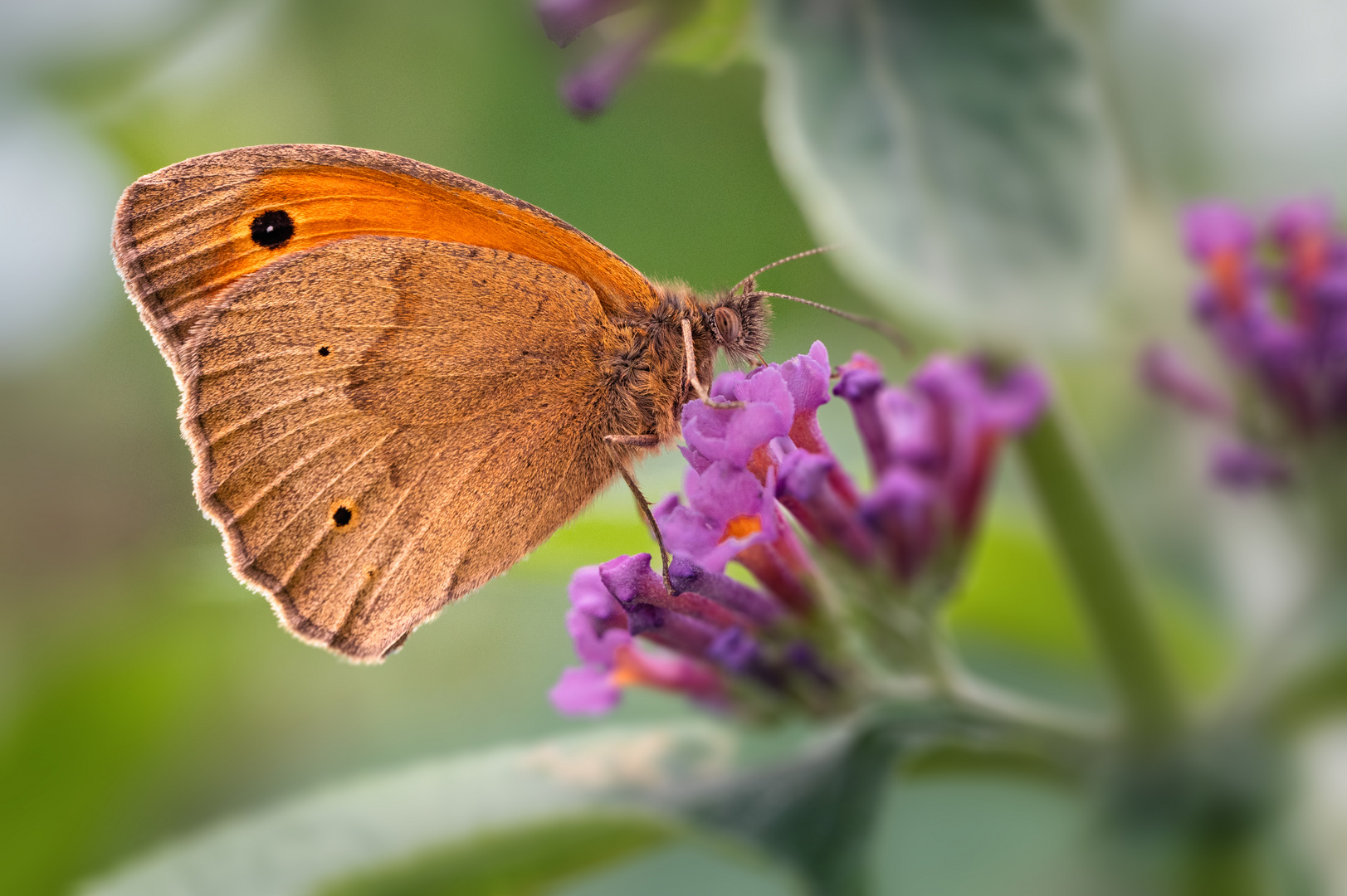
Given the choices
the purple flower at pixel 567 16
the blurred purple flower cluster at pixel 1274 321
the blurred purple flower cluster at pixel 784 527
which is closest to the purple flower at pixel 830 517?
the blurred purple flower cluster at pixel 784 527

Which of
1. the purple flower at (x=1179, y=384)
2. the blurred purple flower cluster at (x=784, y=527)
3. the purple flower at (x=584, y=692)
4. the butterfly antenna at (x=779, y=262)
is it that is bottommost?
the purple flower at (x=584, y=692)

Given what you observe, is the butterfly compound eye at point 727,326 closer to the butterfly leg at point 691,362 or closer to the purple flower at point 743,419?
the butterfly leg at point 691,362

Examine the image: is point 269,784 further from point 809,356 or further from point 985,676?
A: point 809,356

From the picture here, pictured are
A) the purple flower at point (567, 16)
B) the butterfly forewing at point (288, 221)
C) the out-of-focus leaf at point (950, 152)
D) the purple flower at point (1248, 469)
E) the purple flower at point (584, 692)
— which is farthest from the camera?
the purple flower at point (1248, 469)

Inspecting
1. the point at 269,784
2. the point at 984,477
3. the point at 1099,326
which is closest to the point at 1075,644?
the point at 984,477

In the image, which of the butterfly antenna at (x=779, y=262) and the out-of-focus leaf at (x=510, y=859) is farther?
the butterfly antenna at (x=779, y=262)

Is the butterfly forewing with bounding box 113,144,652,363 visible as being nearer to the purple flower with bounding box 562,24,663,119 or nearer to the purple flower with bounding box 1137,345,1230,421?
the purple flower with bounding box 562,24,663,119

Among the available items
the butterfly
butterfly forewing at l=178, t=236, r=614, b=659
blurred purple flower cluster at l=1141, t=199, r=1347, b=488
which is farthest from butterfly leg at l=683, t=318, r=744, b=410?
blurred purple flower cluster at l=1141, t=199, r=1347, b=488
